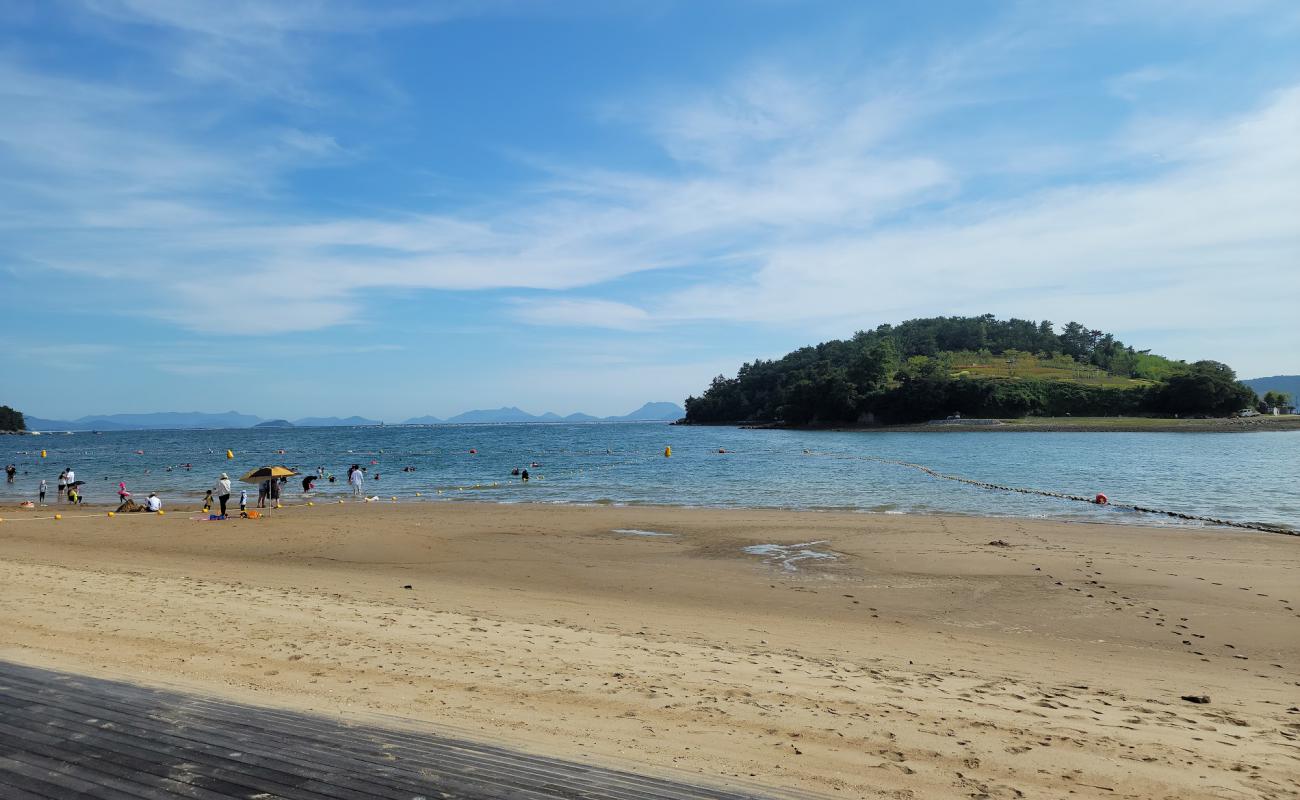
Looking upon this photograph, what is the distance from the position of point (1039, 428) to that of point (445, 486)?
92374 millimetres

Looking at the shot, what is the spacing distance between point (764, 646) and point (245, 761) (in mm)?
6509

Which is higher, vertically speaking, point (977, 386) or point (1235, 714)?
point (977, 386)

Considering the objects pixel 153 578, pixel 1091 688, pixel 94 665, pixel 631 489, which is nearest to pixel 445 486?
pixel 631 489

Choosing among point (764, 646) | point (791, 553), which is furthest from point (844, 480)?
point (764, 646)

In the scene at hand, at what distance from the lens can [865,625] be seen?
36.0 feet

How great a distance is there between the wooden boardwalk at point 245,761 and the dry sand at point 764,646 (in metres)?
0.70

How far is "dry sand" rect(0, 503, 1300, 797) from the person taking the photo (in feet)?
19.2

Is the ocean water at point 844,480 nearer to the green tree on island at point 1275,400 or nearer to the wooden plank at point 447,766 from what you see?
the wooden plank at point 447,766

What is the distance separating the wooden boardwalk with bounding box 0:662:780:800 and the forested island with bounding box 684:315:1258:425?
127m

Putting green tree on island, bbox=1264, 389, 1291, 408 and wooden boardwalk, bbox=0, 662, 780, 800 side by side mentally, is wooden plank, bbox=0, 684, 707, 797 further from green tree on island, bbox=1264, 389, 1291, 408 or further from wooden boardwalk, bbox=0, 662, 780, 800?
green tree on island, bbox=1264, 389, 1291, 408

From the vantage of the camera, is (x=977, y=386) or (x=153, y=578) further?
(x=977, y=386)

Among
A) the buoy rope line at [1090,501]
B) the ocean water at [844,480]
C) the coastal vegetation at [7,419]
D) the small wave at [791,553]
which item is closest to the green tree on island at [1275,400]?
the ocean water at [844,480]

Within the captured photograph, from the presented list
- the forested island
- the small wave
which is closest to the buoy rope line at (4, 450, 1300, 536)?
the small wave

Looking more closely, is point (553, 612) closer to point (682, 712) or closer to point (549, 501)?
point (682, 712)
